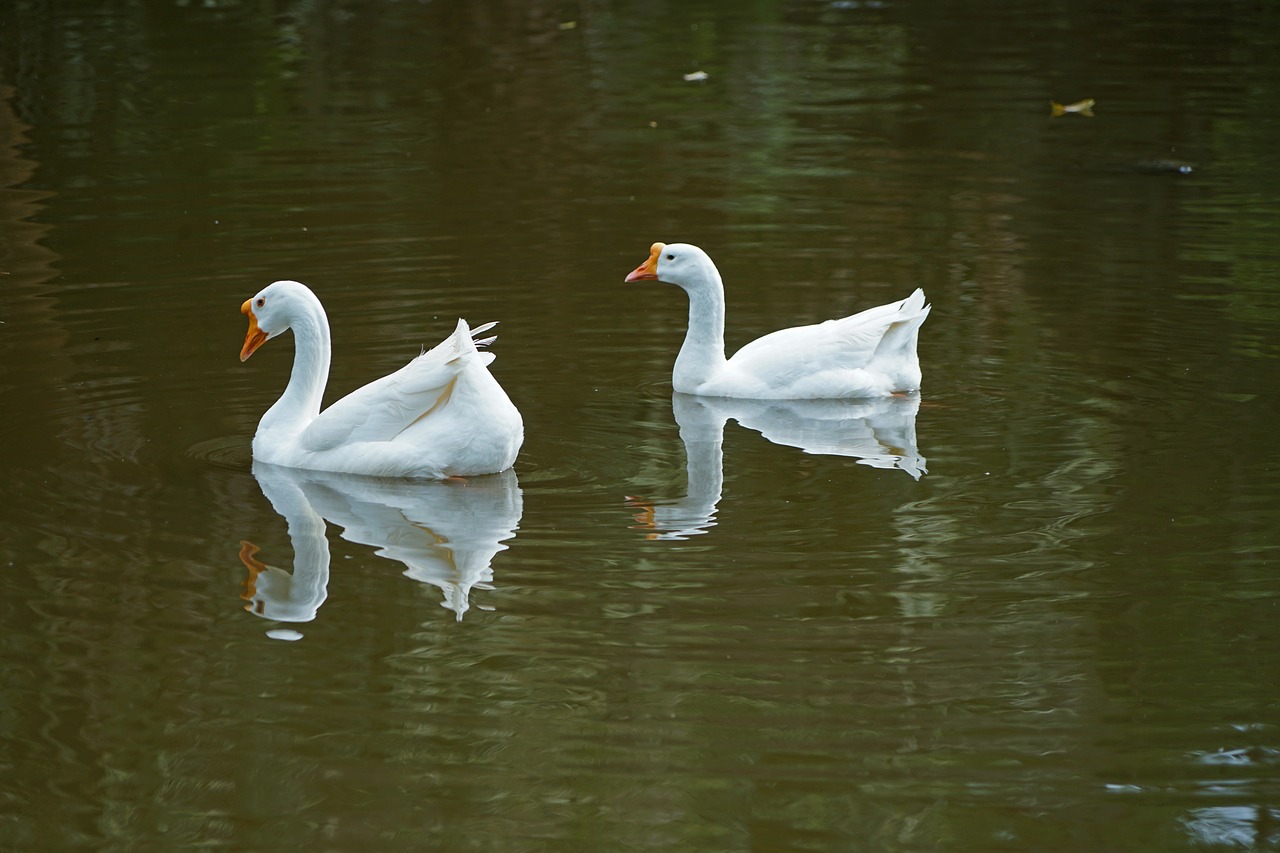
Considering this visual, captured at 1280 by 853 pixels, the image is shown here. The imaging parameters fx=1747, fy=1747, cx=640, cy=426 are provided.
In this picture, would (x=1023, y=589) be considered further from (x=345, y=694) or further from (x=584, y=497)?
(x=345, y=694)

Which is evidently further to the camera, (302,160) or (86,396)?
(302,160)

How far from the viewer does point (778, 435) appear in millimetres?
9828

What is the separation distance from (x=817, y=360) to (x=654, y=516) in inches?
105

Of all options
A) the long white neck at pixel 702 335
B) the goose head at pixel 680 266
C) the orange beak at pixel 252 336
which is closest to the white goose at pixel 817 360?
the long white neck at pixel 702 335

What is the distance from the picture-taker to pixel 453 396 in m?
8.62

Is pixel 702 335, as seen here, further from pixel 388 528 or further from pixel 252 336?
pixel 388 528

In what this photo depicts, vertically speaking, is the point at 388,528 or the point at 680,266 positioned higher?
the point at 680,266

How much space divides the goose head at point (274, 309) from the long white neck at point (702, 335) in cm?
257

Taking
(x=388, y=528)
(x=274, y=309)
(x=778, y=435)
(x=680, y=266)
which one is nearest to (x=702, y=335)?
(x=680, y=266)

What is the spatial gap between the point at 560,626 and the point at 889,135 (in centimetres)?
1298

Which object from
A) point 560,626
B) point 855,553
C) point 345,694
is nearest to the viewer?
point 345,694

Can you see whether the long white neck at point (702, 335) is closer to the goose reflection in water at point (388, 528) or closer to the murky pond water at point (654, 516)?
the murky pond water at point (654, 516)

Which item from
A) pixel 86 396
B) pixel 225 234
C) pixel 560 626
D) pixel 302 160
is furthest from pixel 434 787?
pixel 302 160

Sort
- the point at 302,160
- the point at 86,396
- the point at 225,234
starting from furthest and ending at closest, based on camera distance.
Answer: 1. the point at 302,160
2. the point at 225,234
3. the point at 86,396
